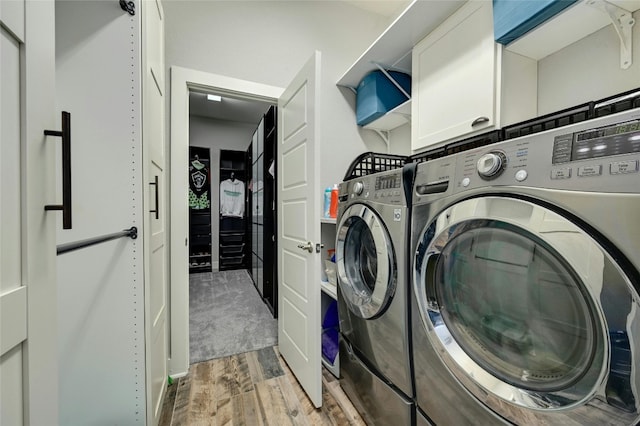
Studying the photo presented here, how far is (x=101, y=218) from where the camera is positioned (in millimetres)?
980

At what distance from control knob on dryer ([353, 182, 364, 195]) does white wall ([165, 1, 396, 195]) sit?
0.74 meters

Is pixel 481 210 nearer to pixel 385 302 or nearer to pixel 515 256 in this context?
pixel 515 256

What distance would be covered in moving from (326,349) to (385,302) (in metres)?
0.97

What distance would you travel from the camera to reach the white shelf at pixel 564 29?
0.91 meters

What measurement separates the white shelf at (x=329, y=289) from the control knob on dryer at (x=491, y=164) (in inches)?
46.1

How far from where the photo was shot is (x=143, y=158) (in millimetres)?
995

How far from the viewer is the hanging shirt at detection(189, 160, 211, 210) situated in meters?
4.26

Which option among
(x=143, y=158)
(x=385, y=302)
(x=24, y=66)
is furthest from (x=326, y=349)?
(x=24, y=66)

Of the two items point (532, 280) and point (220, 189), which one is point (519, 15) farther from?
point (220, 189)

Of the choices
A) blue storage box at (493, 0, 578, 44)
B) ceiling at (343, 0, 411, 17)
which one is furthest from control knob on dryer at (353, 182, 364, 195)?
ceiling at (343, 0, 411, 17)

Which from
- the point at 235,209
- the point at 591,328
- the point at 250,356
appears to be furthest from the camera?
the point at 235,209

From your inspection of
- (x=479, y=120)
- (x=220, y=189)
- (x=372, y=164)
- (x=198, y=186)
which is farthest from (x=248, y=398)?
(x=220, y=189)

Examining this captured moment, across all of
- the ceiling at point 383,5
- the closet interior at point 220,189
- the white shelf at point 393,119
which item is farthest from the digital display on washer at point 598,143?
the closet interior at point 220,189

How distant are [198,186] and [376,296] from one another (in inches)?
162
